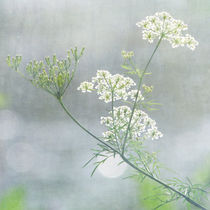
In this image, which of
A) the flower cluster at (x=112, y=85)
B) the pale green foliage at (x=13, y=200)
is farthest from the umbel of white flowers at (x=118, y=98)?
the pale green foliage at (x=13, y=200)

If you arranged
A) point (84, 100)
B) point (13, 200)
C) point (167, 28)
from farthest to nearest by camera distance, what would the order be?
point (84, 100), point (13, 200), point (167, 28)

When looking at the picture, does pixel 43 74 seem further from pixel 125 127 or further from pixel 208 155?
pixel 208 155

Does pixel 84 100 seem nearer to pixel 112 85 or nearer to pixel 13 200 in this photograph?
pixel 13 200

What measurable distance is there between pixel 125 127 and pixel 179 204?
112cm

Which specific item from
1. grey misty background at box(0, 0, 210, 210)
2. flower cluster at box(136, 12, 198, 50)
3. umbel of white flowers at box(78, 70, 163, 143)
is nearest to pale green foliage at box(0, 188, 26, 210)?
grey misty background at box(0, 0, 210, 210)

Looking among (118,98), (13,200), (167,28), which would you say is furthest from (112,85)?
(13,200)

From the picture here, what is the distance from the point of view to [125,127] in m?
0.64

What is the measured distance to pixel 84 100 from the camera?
1.74 metres

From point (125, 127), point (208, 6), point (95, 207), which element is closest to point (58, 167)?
point (95, 207)

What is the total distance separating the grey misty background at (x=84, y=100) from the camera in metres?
1.71

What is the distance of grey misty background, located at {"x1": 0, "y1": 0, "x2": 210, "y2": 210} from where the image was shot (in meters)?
1.71

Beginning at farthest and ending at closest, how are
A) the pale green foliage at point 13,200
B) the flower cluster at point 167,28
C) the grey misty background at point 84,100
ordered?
1. the grey misty background at point 84,100
2. the pale green foliage at point 13,200
3. the flower cluster at point 167,28

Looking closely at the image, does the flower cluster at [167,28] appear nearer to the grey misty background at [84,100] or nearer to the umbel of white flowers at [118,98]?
the umbel of white flowers at [118,98]

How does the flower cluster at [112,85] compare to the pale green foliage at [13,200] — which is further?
the pale green foliage at [13,200]
